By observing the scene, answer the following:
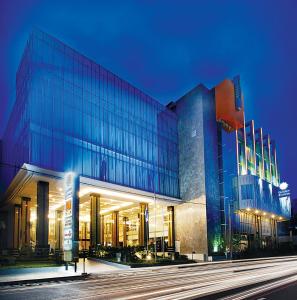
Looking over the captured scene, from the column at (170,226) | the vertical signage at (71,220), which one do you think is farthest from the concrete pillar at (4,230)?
the vertical signage at (71,220)

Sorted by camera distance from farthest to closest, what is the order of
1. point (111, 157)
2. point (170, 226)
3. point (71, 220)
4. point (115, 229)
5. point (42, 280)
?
point (115, 229)
point (170, 226)
point (111, 157)
point (71, 220)
point (42, 280)

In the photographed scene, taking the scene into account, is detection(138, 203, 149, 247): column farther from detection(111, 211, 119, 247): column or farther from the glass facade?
the glass facade

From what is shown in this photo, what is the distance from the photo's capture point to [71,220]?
31.6 meters

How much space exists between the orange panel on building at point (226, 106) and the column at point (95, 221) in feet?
90.6

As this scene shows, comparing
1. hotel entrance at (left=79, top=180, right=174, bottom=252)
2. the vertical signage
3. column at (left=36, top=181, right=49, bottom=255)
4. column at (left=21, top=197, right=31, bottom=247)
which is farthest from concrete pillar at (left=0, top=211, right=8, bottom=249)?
the vertical signage

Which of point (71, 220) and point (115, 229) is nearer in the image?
point (71, 220)

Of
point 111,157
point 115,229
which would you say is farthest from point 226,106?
point 115,229

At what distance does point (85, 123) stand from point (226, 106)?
30.1 metres

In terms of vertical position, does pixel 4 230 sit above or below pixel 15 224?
below

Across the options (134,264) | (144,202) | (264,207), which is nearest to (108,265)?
(134,264)

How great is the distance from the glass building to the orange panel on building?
20 centimetres

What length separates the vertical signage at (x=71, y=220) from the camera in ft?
102

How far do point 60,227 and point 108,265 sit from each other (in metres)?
26.4

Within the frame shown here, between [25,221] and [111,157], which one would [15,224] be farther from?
[111,157]
